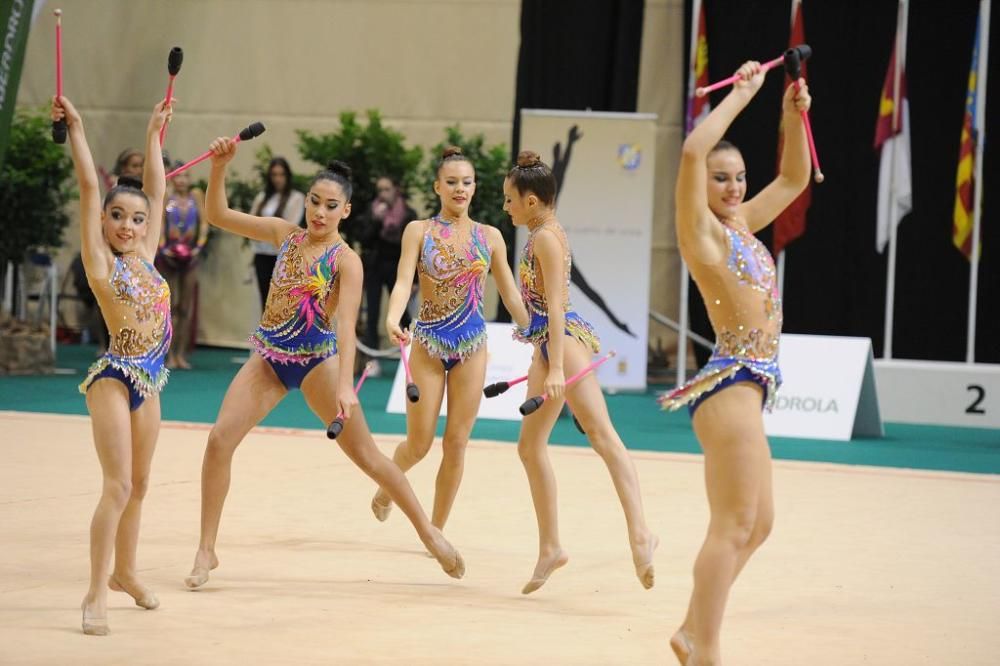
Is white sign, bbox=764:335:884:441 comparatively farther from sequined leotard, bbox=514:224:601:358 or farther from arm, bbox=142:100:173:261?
arm, bbox=142:100:173:261

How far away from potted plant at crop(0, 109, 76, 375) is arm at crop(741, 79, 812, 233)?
9755 mm

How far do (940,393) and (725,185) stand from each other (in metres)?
7.75

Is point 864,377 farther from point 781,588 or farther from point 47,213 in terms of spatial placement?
point 47,213

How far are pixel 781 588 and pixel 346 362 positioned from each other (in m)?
1.96

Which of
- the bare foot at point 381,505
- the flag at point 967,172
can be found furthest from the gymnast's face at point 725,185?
the flag at point 967,172

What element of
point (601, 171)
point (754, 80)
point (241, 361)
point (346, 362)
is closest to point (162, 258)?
point (241, 361)

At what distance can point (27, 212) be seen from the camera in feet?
42.1

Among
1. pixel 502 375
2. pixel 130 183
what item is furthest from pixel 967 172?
pixel 130 183

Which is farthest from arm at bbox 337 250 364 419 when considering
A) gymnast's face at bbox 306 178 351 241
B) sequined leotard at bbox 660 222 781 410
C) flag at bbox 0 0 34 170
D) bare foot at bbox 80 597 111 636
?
flag at bbox 0 0 34 170

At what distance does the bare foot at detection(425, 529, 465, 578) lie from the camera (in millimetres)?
5406

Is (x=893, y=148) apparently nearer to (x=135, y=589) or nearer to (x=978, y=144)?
(x=978, y=144)

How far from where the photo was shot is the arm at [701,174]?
3.92 metres

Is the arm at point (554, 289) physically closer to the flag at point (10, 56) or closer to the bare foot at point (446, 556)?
the bare foot at point (446, 556)

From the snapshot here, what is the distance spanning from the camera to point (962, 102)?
42.7 feet
